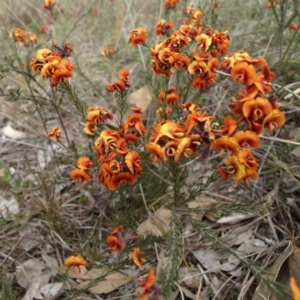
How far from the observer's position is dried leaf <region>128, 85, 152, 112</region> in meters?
3.42

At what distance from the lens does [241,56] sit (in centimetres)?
167

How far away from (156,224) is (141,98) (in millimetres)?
1485

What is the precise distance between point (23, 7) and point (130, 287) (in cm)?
517

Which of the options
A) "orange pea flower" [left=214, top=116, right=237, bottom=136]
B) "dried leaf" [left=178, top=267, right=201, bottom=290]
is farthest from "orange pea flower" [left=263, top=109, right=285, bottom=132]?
"dried leaf" [left=178, top=267, right=201, bottom=290]

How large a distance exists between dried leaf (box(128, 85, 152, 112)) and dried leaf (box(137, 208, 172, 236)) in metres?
1.21

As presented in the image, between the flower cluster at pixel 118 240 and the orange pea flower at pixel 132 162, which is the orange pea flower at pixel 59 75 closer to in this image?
the orange pea flower at pixel 132 162

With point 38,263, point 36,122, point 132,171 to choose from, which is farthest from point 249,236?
point 36,122

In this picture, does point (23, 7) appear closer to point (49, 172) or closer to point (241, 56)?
point (49, 172)

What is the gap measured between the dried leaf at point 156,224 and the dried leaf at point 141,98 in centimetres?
121

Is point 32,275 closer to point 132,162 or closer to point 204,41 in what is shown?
point 132,162

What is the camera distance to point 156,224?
2404mm

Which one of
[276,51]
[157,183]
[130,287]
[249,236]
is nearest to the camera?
[130,287]

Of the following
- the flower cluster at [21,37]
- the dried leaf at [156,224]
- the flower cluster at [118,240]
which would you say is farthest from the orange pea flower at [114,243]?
the flower cluster at [21,37]

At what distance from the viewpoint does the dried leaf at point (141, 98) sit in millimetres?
3418
